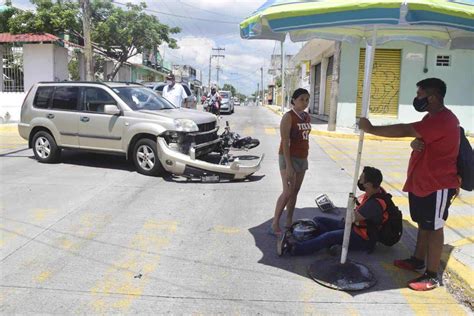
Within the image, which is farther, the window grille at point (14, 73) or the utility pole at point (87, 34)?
the window grille at point (14, 73)

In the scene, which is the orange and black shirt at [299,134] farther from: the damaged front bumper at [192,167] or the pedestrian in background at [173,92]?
the pedestrian in background at [173,92]

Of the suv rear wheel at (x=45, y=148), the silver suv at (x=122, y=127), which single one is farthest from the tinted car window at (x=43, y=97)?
the suv rear wheel at (x=45, y=148)

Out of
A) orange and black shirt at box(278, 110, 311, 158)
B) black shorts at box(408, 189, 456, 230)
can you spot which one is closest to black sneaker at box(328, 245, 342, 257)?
black shorts at box(408, 189, 456, 230)

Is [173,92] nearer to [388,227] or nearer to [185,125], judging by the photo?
[185,125]

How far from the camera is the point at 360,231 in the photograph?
192 inches

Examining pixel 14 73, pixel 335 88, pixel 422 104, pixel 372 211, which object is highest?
pixel 14 73

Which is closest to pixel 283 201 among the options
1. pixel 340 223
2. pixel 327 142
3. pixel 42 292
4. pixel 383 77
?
pixel 340 223

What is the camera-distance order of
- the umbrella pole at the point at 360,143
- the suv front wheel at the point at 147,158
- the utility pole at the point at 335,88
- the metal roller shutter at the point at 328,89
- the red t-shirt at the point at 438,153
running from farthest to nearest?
1. the metal roller shutter at the point at 328,89
2. the utility pole at the point at 335,88
3. the suv front wheel at the point at 147,158
4. the umbrella pole at the point at 360,143
5. the red t-shirt at the point at 438,153

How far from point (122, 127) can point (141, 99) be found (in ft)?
3.00

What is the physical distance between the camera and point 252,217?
6320mm

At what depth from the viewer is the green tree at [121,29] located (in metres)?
27.8

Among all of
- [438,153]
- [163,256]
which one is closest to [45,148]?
[163,256]

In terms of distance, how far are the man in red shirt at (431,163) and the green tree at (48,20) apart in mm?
22150

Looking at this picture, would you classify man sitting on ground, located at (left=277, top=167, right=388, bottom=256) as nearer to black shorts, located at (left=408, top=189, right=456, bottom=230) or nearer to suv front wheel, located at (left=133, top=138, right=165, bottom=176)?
black shorts, located at (left=408, top=189, right=456, bottom=230)
